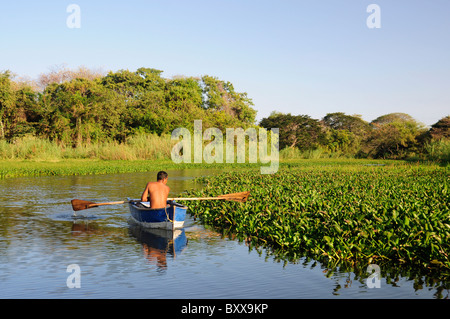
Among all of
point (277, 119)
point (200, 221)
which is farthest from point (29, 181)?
point (277, 119)

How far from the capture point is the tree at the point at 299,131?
215ft

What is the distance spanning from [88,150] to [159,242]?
113 feet

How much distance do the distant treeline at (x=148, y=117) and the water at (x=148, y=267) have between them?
1077 inches

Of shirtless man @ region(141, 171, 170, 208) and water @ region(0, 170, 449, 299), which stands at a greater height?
shirtless man @ region(141, 171, 170, 208)

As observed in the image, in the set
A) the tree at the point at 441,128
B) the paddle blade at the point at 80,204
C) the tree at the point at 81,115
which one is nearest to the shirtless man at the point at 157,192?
the paddle blade at the point at 80,204

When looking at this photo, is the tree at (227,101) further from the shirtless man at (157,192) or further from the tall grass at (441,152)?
the shirtless man at (157,192)

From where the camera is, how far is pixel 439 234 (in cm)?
960

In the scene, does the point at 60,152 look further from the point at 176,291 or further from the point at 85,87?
the point at 176,291

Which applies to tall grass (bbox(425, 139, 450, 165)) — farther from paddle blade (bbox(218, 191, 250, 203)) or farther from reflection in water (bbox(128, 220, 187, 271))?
reflection in water (bbox(128, 220, 187, 271))

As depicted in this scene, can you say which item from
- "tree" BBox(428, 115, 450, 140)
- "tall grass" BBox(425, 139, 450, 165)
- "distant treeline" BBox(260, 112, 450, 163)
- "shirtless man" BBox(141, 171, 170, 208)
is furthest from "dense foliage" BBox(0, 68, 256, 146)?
"shirtless man" BBox(141, 171, 170, 208)

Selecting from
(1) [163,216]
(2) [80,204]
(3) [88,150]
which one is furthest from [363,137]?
(1) [163,216]

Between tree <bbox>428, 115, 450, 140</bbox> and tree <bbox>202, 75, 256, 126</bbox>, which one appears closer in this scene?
tree <bbox>428, 115, 450, 140</bbox>

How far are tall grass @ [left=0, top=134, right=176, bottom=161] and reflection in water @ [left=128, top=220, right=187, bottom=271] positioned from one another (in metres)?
28.3

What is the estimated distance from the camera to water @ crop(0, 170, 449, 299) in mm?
8172
